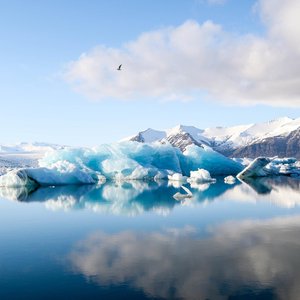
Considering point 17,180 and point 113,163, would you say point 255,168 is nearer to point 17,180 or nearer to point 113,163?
point 113,163

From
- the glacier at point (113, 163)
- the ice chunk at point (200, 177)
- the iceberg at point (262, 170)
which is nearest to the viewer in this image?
the glacier at point (113, 163)

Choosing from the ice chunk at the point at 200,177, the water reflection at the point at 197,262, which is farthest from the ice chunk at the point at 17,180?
the water reflection at the point at 197,262

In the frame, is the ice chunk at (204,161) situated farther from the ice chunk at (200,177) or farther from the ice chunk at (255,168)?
the ice chunk at (200,177)

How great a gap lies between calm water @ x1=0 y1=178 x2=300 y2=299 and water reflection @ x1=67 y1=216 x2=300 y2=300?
0.02 meters

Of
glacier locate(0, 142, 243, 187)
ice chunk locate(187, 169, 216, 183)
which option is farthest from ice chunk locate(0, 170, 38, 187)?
ice chunk locate(187, 169, 216, 183)

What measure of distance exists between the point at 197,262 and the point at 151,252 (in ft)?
5.41

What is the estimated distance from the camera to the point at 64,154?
45.3 meters

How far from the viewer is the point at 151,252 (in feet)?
39.1

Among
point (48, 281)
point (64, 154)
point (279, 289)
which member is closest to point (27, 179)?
point (64, 154)

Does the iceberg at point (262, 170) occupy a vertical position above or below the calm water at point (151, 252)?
above

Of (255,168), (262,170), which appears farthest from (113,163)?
(262,170)

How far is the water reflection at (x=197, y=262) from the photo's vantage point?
8664 millimetres

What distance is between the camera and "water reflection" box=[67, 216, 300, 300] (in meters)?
8.66

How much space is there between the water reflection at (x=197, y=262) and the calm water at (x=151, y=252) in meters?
0.02
